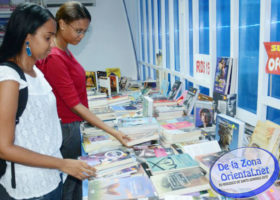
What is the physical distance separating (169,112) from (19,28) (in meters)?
1.41

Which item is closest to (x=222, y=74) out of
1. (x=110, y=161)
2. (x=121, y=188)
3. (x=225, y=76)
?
(x=225, y=76)

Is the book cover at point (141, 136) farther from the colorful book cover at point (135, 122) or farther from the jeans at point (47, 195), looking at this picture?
the jeans at point (47, 195)

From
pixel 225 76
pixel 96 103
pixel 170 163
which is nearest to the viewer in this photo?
pixel 170 163

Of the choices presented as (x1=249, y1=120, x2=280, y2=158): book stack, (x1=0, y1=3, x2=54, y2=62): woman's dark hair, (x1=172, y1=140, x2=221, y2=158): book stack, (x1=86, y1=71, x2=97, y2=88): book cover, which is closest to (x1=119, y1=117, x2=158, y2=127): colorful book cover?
(x1=172, y1=140, x2=221, y2=158): book stack

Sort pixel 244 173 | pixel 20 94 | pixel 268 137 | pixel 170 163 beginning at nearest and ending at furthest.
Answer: pixel 244 173 < pixel 20 94 < pixel 268 137 < pixel 170 163

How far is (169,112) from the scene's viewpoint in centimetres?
214

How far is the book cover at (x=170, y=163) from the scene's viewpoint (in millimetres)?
1275

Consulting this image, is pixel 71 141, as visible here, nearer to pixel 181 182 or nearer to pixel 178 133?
pixel 178 133

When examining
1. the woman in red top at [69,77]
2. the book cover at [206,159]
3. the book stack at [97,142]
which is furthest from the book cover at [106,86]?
the book cover at [206,159]

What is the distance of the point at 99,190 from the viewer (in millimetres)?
1153

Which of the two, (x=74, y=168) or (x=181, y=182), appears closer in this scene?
(x=74, y=168)

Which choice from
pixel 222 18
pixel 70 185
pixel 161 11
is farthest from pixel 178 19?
pixel 70 185

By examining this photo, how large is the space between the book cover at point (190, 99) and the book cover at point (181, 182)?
933 mm

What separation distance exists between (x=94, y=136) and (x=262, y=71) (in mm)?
1136
